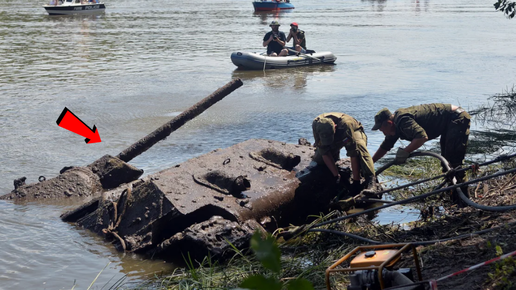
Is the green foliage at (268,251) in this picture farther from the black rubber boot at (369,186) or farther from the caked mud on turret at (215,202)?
the black rubber boot at (369,186)

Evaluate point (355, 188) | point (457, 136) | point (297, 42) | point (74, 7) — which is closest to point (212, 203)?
point (355, 188)

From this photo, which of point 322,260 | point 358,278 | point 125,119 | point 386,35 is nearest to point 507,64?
point 386,35

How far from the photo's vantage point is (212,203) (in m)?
6.54

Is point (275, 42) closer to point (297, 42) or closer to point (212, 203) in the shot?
point (297, 42)

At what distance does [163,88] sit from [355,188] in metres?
12.0

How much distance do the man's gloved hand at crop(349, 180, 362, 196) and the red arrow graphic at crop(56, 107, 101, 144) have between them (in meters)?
6.61

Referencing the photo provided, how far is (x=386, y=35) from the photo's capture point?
113 ft

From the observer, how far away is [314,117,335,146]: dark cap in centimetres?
754

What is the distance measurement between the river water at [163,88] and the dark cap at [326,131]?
129cm

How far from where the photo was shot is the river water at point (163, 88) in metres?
7.38

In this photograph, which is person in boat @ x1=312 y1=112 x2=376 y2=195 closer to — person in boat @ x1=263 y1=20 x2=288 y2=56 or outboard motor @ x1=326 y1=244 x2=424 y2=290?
outboard motor @ x1=326 y1=244 x2=424 y2=290

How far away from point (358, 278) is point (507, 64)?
69.9ft

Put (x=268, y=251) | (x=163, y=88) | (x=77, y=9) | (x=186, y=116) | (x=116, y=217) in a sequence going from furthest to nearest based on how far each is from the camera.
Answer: (x=77, y=9), (x=163, y=88), (x=186, y=116), (x=116, y=217), (x=268, y=251)

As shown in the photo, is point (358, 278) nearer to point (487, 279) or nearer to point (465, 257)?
point (487, 279)
